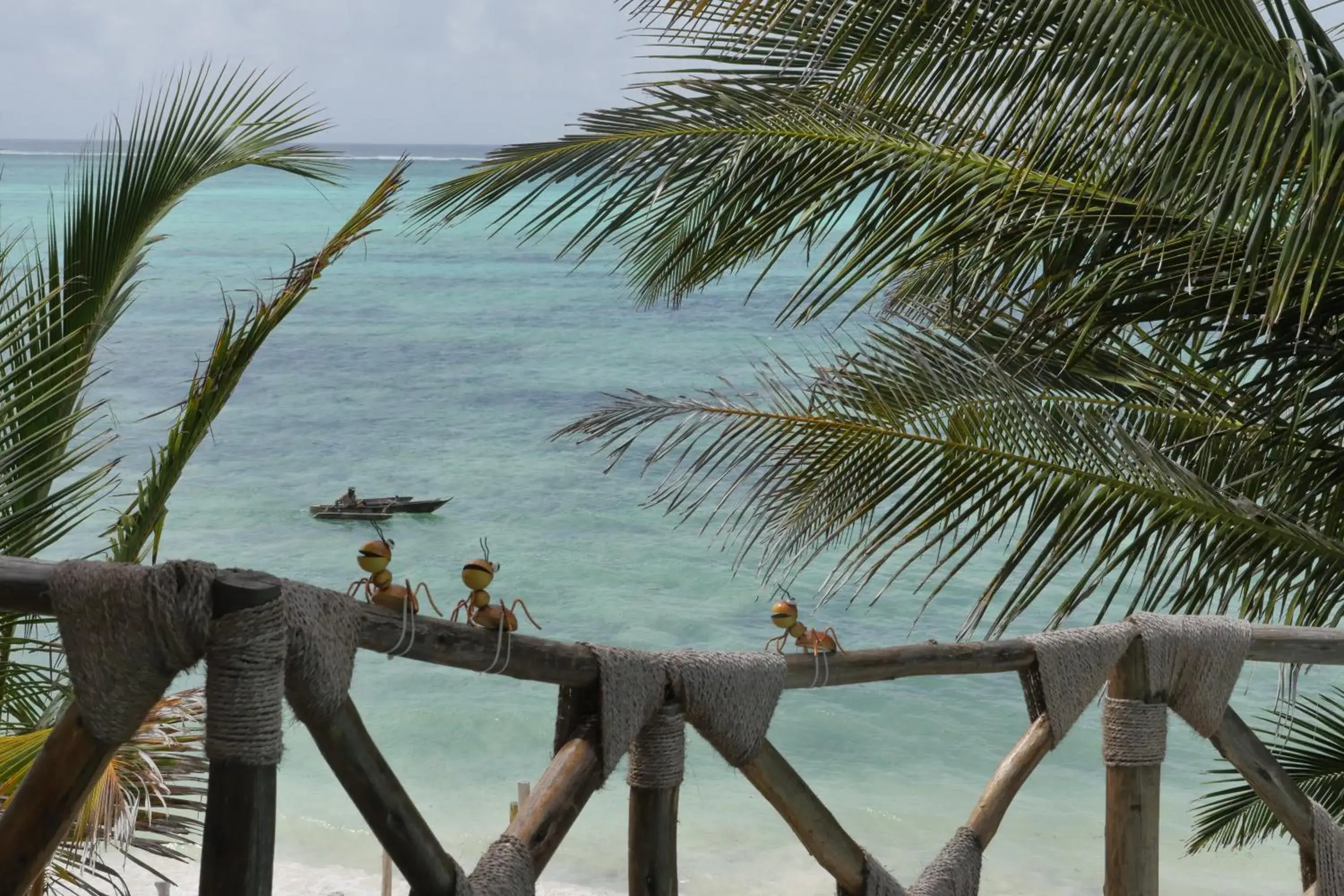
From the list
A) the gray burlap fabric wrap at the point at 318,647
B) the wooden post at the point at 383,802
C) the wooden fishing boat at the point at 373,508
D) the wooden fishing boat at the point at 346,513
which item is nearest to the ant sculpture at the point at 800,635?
the wooden post at the point at 383,802

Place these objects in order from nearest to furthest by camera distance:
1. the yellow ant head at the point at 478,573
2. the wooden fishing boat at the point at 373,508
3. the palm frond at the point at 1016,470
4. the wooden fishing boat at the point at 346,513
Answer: the yellow ant head at the point at 478,573 < the palm frond at the point at 1016,470 < the wooden fishing boat at the point at 373,508 < the wooden fishing boat at the point at 346,513

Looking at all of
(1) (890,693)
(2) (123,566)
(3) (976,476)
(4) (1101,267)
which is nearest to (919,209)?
(4) (1101,267)

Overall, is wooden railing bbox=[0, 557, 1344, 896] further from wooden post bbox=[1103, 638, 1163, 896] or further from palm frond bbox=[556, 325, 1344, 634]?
palm frond bbox=[556, 325, 1344, 634]

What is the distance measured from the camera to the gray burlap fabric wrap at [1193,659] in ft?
7.61

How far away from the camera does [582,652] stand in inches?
69.2

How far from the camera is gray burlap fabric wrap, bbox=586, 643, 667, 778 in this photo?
176 cm

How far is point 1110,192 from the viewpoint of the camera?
2.73 m

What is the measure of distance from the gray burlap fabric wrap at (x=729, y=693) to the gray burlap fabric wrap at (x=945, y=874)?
349mm

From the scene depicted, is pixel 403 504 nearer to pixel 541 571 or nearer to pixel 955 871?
pixel 541 571

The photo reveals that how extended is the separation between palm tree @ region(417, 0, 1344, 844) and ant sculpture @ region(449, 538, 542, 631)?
47.7 inches

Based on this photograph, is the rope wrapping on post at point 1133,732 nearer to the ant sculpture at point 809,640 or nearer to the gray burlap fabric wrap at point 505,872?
the ant sculpture at point 809,640

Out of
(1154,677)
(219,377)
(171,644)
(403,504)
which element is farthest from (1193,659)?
(403,504)

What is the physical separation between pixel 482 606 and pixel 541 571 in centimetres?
1756

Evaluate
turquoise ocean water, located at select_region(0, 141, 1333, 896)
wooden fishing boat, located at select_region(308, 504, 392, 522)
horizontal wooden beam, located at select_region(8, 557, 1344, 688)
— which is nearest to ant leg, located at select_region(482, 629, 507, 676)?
horizontal wooden beam, located at select_region(8, 557, 1344, 688)
